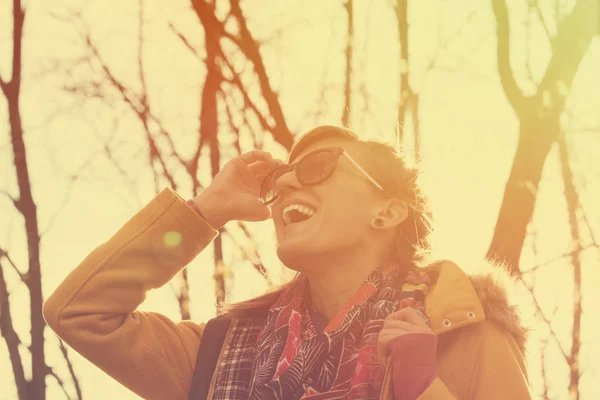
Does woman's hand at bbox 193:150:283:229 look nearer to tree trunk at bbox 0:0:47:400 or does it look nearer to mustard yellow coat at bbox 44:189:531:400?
mustard yellow coat at bbox 44:189:531:400

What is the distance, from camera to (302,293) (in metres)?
2.64

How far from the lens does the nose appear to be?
259 cm

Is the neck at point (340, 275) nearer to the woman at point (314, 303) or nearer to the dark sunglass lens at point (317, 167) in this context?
the woman at point (314, 303)

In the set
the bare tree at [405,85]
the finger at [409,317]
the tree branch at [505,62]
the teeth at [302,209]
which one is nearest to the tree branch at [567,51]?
the tree branch at [505,62]

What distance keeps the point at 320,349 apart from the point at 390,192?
2.74ft

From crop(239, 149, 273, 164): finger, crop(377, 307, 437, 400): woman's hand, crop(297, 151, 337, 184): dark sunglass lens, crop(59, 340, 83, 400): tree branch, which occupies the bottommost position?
crop(59, 340, 83, 400): tree branch

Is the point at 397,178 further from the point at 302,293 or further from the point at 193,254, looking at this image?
the point at 193,254

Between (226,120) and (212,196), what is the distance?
7.82 feet

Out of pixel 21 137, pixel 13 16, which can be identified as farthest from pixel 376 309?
pixel 13 16

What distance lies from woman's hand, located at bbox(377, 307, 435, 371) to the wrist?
976 millimetres

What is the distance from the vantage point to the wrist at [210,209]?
2600 mm

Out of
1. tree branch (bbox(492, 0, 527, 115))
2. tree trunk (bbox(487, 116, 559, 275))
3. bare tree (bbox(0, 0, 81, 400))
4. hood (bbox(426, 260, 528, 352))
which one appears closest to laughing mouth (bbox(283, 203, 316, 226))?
hood (bbox(426, 260, 528, 352))

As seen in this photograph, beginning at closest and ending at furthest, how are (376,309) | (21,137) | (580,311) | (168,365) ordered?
(376,309) < (168,365) < (580,311) < (21,137)

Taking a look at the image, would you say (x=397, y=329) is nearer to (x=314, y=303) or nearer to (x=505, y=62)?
(x=314, y=303)
